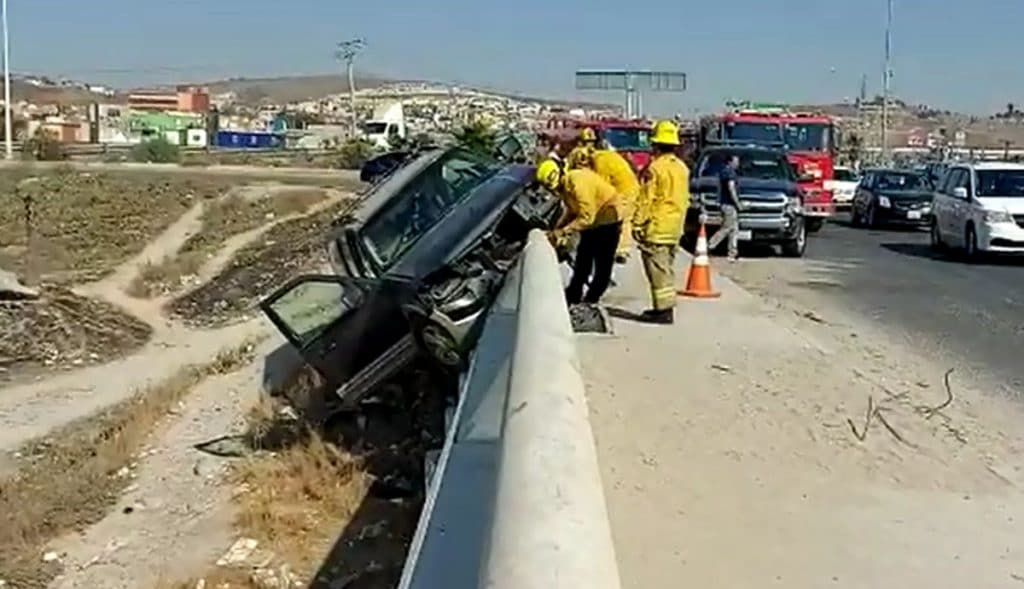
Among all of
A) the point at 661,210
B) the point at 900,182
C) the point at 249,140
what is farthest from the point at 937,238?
the point at 249,140

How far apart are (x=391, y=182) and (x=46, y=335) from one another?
10101 millimetres

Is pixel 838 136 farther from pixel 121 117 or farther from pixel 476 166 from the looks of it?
pixel 121 117

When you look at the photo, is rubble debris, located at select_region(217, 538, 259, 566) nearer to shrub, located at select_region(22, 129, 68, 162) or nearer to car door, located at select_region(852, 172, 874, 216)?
car door, located at select_region(852, 172, 874, 216)

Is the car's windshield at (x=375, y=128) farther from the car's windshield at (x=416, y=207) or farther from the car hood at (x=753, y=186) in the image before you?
the car's windshield at (x=416, y=207)

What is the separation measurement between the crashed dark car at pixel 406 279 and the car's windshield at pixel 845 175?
3915 centimetres

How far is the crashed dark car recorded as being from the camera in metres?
9.66

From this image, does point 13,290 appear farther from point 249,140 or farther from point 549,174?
point 249,140

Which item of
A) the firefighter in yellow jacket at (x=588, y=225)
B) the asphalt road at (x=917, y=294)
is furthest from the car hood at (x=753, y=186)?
the firefighter in yellow jacket at (x=588, y=225)

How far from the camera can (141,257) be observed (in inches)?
1393

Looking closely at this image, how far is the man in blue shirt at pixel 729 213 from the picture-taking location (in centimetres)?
2471

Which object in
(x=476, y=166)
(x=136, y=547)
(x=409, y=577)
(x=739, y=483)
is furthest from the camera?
(x=476, y=166)

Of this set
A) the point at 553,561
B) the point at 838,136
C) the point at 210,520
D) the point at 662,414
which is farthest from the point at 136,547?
the point at 838,136

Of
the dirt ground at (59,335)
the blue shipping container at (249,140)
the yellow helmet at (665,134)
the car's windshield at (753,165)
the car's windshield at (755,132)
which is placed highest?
the blue shipping container at (249,140)

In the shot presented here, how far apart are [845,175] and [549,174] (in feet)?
127
